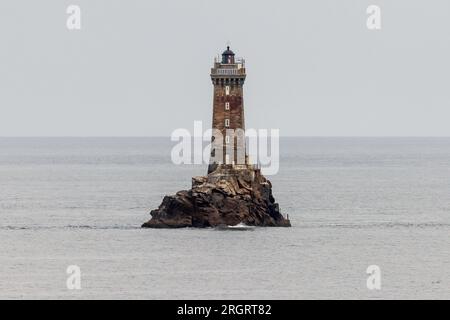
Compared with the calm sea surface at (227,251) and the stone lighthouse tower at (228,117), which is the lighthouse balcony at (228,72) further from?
the calm sea surface at (227,251)

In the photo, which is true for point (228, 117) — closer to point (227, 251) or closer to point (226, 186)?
point (226, 186)

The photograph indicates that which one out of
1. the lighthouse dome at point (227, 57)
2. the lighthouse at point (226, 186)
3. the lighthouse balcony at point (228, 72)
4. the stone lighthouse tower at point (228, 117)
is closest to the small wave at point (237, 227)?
the lighthouse at point (226, 186)

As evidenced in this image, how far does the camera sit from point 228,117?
4289 inches

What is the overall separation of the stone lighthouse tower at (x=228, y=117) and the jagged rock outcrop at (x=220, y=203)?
1.25 m

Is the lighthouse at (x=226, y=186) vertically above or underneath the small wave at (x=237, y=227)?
above

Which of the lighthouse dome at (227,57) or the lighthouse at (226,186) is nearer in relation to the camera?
the lighthouse at (226,186)

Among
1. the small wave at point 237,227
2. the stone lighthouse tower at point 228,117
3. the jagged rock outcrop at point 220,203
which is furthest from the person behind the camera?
the stone lighthouse tower at point 228,117

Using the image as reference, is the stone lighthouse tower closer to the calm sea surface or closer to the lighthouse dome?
the lighthouse dome

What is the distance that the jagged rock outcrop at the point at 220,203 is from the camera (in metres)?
106

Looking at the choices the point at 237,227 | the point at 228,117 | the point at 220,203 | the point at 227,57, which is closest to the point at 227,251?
the point at 237,227

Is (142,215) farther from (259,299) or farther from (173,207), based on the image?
(259,299)

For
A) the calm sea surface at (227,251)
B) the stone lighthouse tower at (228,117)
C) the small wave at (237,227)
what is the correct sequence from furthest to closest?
1. the stone lighthouse tower at (228,117)
2. the small wave at (237,227)
3. the calm sea surface at (227,251)
